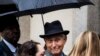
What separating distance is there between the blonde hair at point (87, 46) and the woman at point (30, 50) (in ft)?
1.28

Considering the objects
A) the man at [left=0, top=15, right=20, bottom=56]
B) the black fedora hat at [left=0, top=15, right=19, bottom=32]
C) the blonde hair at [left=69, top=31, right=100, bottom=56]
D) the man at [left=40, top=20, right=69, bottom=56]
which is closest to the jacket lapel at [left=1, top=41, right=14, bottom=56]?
the man at [left=0, top=15, right=20, bottom=56]

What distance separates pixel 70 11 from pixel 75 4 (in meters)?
3.76

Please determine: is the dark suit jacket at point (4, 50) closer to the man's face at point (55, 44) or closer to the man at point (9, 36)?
the man at point (9, 36)

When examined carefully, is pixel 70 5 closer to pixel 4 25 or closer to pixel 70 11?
pixel 4 25

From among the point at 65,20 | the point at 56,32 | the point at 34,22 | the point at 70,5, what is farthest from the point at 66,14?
the point at 56,32

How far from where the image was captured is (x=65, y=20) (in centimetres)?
1097

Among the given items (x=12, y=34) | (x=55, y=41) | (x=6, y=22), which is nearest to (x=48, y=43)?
(x=55, y=41)

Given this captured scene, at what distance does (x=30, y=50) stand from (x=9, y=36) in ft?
1.75

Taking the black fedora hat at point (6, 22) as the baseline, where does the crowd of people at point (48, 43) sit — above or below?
below

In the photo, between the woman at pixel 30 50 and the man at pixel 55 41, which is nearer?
the woman at pixel 30 50

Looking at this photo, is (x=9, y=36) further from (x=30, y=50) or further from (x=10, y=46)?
(x=30, y=50)

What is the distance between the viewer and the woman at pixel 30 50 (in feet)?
18.8

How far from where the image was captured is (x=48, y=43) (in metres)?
6.19

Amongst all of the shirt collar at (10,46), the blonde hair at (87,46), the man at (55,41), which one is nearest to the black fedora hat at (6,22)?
the shirt collar at (10,46)
